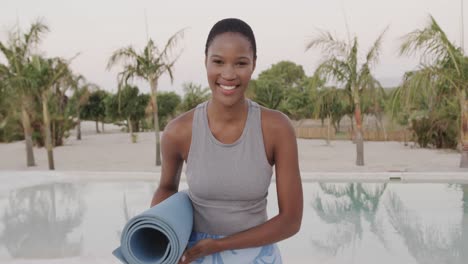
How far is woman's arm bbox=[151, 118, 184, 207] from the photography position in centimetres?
131

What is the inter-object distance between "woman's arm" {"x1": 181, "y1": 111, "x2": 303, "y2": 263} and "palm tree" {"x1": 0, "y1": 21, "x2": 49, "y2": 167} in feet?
36.7

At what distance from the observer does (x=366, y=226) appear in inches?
241

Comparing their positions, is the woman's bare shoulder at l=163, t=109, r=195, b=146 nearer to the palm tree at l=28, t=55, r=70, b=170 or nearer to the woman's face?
the woman's face

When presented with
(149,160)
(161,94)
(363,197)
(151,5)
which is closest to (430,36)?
(363,197)

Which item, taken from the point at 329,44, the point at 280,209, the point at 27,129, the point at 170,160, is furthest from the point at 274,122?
the point at 27,129

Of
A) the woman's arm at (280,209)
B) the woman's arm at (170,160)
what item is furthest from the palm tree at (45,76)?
the woman's arm at (280,209)

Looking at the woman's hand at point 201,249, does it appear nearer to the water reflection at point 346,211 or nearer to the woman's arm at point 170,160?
the woman's arm at point 170,160

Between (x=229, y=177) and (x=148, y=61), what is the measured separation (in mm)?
10430

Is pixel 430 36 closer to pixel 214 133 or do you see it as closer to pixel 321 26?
pixel 321 26

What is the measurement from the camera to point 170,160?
1.36 meters

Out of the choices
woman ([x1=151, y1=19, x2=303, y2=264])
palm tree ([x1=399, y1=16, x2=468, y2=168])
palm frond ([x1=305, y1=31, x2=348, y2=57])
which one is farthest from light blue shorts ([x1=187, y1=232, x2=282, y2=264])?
palm frond ([x1=305, y1=31, x2=348, y2=57])

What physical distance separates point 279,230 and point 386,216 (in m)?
5.90

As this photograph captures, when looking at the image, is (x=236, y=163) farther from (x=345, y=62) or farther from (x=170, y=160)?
(x=345, y=62)

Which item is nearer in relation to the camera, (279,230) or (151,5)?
(279,230)
